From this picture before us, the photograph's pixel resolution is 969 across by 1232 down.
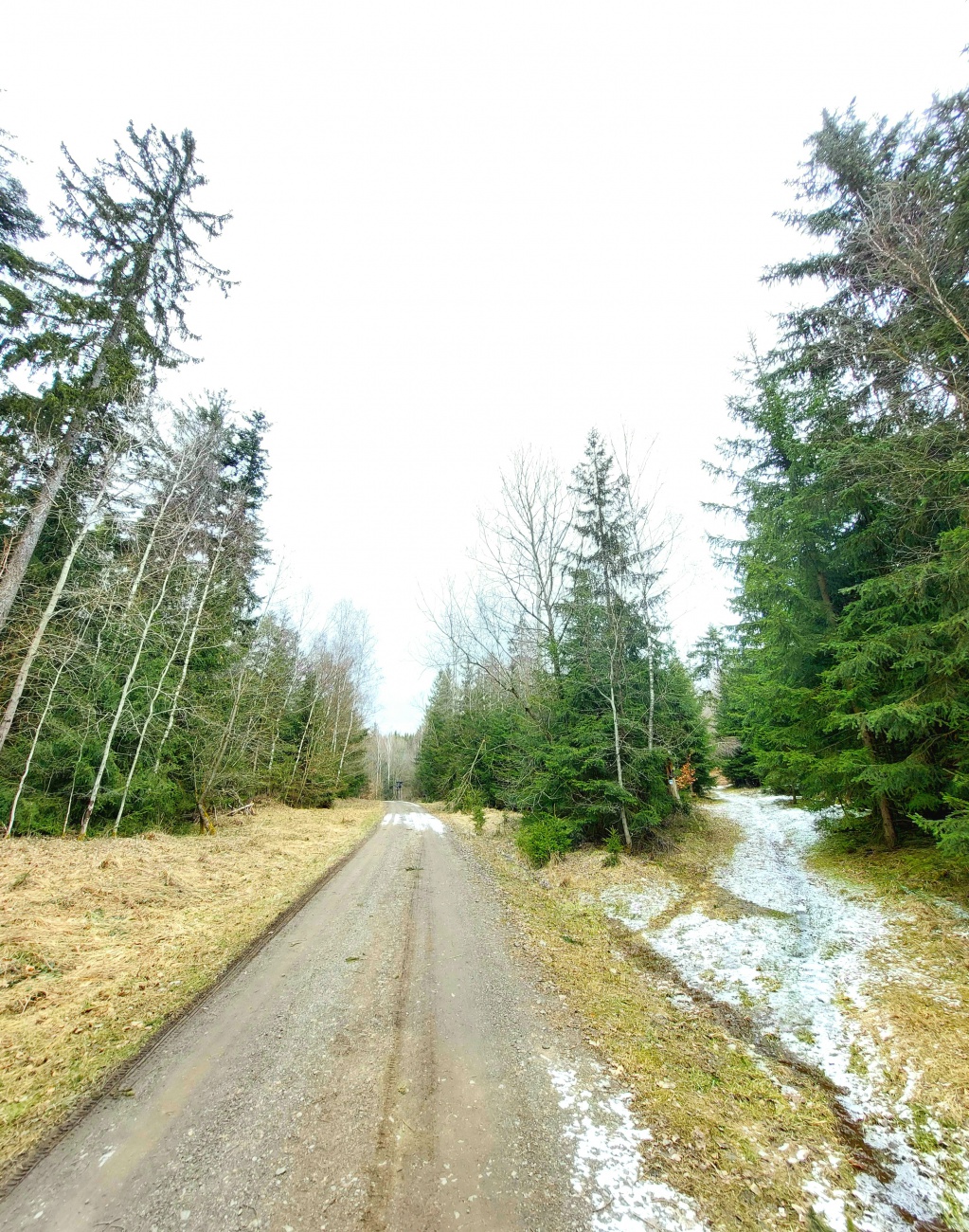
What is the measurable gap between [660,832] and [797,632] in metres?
5.80

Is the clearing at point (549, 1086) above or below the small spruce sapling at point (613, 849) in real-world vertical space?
below

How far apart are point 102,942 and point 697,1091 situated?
6.77 metres

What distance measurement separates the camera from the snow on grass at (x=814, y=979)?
279 centimetres

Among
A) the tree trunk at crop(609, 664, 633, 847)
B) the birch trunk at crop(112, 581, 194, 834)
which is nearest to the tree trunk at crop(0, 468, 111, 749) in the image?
the birch trunk at crop(112, 581, 194, 834)

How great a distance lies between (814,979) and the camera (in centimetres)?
518

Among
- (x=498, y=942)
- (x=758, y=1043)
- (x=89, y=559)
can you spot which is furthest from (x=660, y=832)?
(x=89, y=559)

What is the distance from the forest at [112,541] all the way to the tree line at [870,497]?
586 inches

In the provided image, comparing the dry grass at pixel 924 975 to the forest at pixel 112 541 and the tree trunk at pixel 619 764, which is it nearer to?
the tree trunk at pixel 619 764

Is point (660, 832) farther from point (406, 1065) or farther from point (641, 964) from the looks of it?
point (406, 1065)

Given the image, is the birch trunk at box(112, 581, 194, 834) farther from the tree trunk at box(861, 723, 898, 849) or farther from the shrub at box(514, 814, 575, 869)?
the tree trunk at box(861, 723, 898, 849)

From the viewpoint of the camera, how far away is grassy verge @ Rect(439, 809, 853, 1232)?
2748 millimetres

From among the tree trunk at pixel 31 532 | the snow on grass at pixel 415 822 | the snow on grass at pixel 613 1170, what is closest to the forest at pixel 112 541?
the tree trunk at pixel 31 532

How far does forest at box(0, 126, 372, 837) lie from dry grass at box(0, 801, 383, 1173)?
211 centimetres

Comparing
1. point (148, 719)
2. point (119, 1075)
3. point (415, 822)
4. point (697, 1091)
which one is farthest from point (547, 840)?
point (148, 719)
